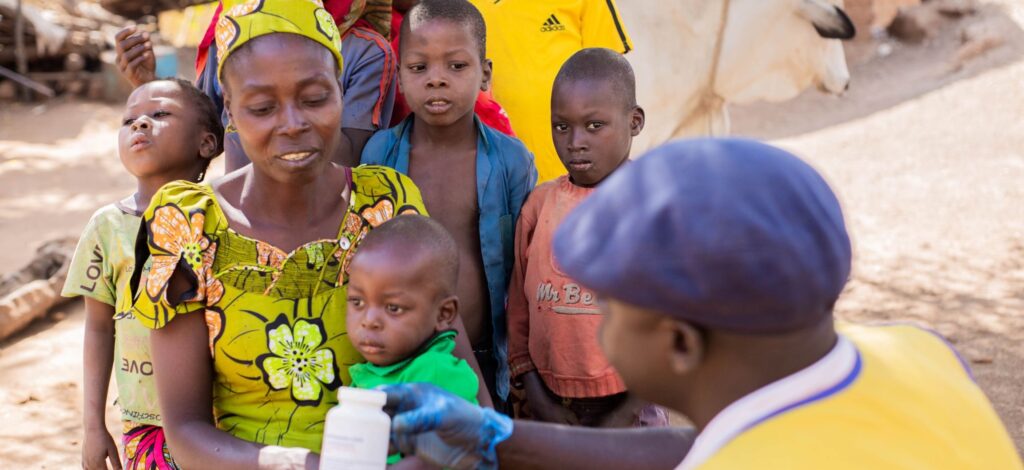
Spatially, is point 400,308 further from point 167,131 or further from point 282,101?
point 167,131

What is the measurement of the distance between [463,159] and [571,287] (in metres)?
0.47

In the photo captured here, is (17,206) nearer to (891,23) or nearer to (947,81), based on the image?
(947,81)

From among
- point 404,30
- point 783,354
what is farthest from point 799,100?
point 783,354

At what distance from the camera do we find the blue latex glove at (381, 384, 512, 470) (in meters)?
1.66

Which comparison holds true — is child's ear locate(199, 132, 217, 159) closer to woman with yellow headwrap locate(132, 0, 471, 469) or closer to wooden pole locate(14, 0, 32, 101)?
woman with yellow headwrap locate(132, 0, 471, 469)

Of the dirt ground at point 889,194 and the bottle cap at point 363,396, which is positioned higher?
the bottle cap at point 363,396

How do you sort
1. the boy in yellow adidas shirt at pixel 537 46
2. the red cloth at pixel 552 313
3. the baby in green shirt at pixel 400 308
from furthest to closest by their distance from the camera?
the boy in yellow adidas shirt at pixel 537 46 → the red cloth at pixel 552 313 → the baby in green shirt at pixel 400 308

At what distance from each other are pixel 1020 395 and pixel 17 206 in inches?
314

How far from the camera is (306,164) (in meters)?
2.16

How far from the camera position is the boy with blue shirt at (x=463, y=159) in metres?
2.73

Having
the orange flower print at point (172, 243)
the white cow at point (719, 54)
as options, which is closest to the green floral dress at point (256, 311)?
the orange flower print at point (172, 243)

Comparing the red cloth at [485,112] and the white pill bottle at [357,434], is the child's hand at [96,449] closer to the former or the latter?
the red cloth at [485,112]

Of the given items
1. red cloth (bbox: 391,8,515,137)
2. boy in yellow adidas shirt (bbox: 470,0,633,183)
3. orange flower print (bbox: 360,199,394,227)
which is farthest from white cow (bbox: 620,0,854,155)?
orange flower print (bbox: 360,199,394,227)

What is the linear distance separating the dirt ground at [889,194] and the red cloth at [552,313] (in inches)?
89.0
